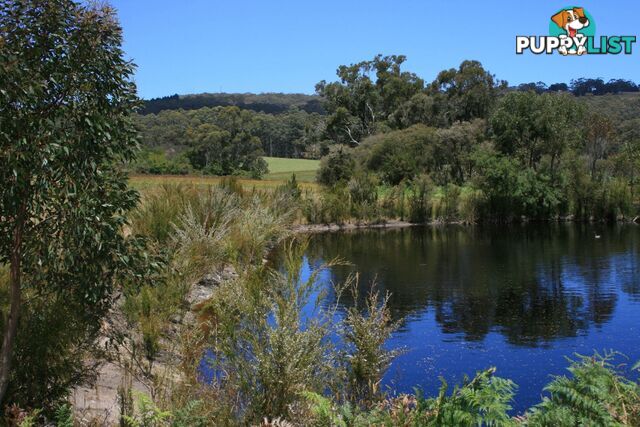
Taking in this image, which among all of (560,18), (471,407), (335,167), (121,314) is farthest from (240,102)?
(471,407)

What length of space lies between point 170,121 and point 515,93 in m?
61.7

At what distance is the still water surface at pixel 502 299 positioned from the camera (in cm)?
989

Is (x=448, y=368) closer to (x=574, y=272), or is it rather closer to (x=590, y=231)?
(x=574, y=272)

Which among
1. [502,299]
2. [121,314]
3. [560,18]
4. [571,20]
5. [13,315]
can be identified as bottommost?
[502,299]

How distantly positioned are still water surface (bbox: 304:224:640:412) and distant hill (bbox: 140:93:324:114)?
293 feet

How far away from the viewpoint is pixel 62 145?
4.11 metres

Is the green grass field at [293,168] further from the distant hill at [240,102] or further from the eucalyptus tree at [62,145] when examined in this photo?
the eucalyptus tree at [62,145]

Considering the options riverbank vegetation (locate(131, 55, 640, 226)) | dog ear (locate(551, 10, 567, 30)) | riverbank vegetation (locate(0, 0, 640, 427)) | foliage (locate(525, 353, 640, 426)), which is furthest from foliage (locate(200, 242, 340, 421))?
dog ear (locate(551, 10, 567, 30))

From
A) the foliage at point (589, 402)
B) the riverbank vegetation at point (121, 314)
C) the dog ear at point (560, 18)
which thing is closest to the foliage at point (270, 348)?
the riverbank vegetation at point (121, 314)

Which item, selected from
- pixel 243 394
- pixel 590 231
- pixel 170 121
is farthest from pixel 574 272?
pixel 170 121

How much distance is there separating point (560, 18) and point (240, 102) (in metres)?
131

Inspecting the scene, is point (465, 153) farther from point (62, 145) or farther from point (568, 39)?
point (62, 145)

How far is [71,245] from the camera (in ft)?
14.3

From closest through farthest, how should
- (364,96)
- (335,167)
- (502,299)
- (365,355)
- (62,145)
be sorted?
(62,145), (365,355), (502,299), (335,167), (364,96)
